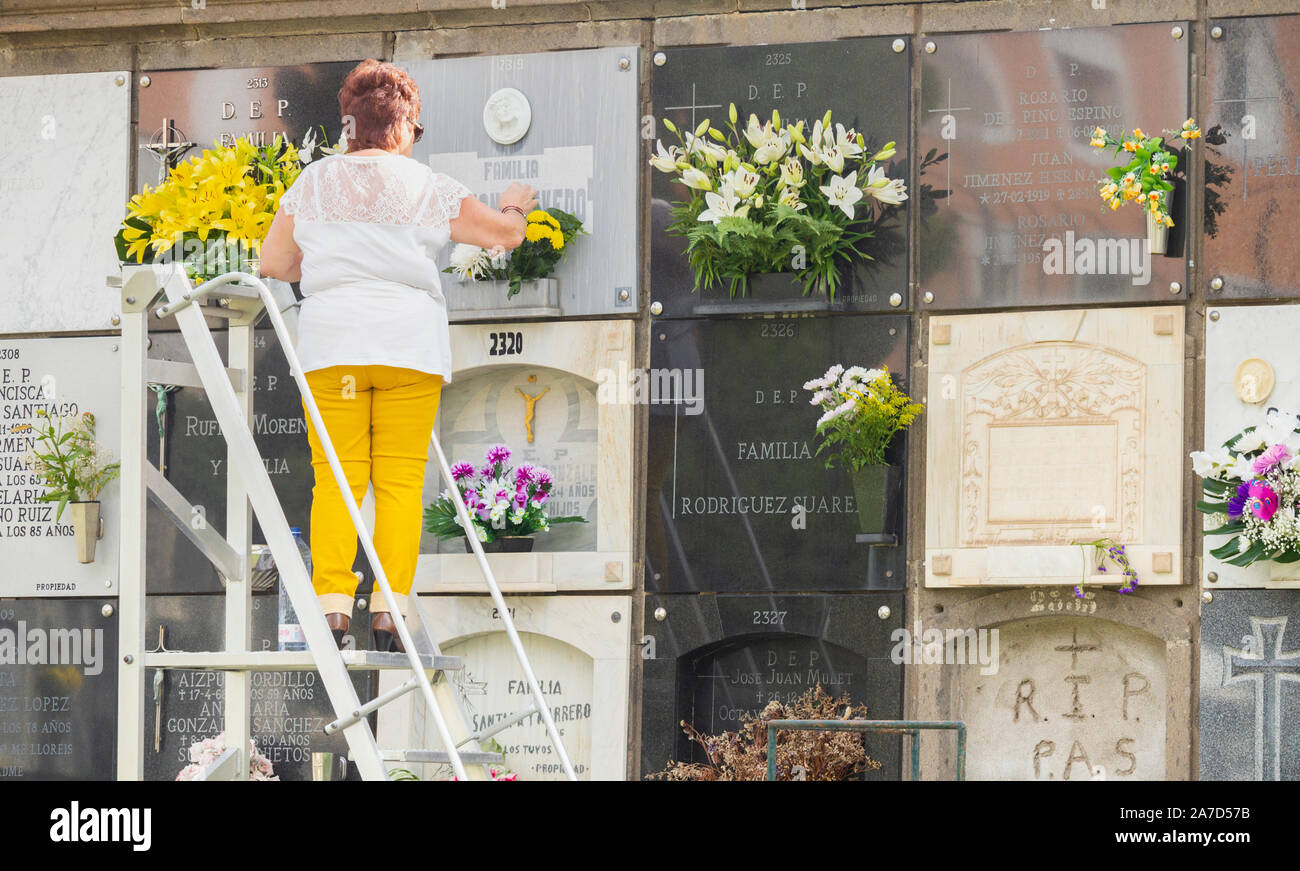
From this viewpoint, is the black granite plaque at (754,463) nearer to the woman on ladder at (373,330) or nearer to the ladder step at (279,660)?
the woman on ladder at (373,330)

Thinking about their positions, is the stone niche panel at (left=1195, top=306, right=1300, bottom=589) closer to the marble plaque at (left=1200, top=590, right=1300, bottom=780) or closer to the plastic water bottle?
the marble plaque at (left=1200, top=590, right=1300, bottom=780)

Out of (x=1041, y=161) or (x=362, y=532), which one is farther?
(x=1041, y=161)

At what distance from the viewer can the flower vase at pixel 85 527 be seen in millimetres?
8414

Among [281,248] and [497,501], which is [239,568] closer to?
[281,248]

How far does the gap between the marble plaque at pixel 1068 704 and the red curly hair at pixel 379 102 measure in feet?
11.1

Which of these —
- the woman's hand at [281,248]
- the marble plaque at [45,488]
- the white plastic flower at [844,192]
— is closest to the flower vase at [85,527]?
the marble plaque at [45,488]

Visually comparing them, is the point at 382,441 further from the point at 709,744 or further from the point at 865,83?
the point at 865,83

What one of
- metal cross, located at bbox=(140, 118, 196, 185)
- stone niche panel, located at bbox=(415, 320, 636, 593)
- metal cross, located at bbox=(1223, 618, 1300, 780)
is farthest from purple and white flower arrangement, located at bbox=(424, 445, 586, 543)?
metal cross, located at bbox=(1223, 618, 1300, 780)

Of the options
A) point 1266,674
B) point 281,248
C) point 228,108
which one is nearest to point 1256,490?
point 1266,674

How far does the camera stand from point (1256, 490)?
707 cm

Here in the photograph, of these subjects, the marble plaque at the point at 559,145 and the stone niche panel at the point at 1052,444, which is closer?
the stone niche panel at the point at 1052,444

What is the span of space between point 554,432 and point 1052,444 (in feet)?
7.31
